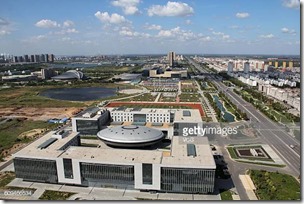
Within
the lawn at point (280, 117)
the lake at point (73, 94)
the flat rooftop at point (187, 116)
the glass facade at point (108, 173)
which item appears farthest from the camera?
the lake at point (73, 94)

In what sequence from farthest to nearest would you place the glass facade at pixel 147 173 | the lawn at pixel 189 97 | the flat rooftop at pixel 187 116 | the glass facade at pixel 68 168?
the lawn at pixel 189 97 < the flat rooftop at pixel 187 116 < the glass facade at pixel 68 168 < the glass facade at pixel 147 173

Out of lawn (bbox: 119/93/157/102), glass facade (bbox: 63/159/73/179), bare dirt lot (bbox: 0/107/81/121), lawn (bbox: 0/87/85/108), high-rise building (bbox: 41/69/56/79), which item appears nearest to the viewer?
glass facade (bbox: 63/159/73/179)

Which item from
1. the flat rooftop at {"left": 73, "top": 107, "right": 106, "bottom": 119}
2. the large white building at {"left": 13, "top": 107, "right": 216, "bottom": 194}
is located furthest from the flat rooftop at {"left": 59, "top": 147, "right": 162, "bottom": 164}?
the flat rooftop at {"left": 73, "top": 107, "right": 106, "bottom": 119}

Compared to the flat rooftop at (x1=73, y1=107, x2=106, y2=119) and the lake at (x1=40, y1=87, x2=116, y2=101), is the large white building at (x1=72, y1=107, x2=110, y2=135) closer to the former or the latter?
the flat rooftop at (x1=73, y1=107, x2=106, y2=119)

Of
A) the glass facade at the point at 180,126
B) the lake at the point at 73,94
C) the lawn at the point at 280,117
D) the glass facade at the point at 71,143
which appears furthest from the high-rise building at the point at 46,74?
the lawn at the point at 280,117

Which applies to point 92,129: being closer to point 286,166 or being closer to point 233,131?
point 233,131

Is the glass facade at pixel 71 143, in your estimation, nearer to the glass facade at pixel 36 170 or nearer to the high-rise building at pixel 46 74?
the glass facade at pixel 36 170
